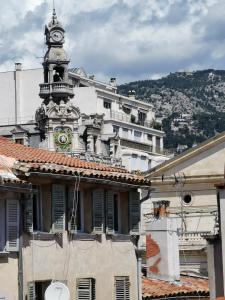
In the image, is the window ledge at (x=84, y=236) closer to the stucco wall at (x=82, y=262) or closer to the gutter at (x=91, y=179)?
the stucco wall at (x=82, y=262)

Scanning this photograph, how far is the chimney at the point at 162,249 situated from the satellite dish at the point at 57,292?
1479 centimetres

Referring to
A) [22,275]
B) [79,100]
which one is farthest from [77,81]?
[22,275]

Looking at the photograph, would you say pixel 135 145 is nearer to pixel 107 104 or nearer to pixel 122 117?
pixel 122 117

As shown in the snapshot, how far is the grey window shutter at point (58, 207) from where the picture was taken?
99.6ft

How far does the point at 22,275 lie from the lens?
2825 centimetres

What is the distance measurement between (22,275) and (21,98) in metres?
101

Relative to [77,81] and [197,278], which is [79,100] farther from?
[197,278]

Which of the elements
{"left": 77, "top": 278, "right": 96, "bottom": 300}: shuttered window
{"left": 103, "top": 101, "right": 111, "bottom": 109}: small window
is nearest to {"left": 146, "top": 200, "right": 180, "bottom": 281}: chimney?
{"left": 77, "top": 278, "right": 96, "bottom": 300}: shuttered window

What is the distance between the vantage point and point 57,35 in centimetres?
10044

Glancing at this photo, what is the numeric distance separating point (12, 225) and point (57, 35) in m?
73.4

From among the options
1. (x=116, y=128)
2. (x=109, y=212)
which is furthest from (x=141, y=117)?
(x=109, y=212)

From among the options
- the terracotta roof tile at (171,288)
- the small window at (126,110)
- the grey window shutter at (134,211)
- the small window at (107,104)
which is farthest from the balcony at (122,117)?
the grey window shutter at (134,211)

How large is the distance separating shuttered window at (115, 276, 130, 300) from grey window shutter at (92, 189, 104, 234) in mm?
1971

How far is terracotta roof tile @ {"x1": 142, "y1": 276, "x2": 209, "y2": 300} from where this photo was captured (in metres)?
37.6
